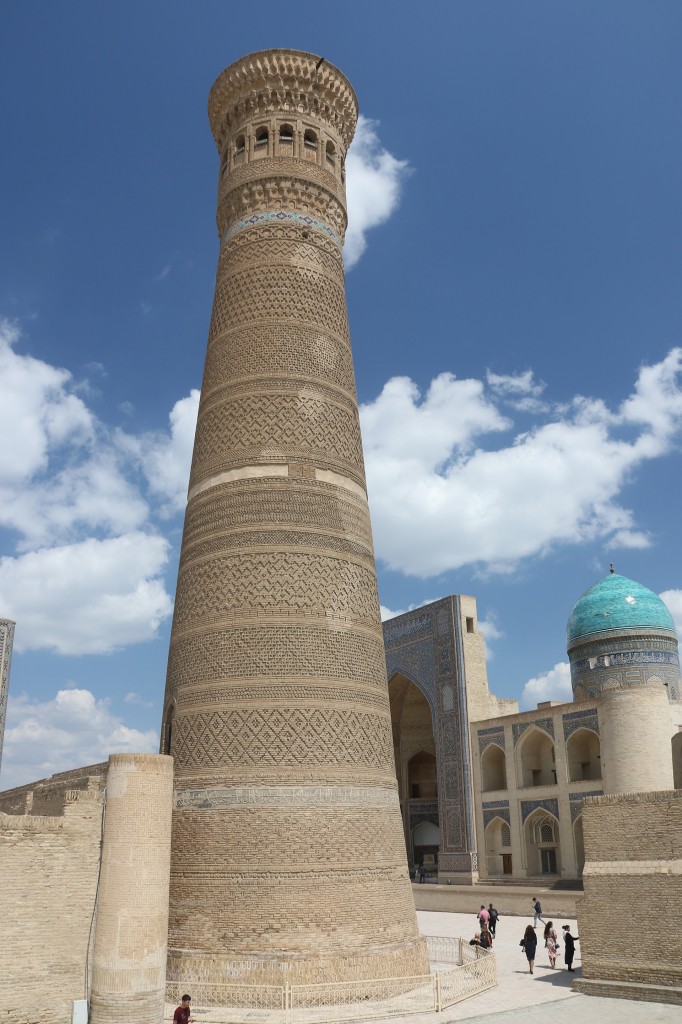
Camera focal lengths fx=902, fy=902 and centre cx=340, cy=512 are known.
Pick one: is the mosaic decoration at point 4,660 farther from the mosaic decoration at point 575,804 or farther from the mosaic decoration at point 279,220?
the mosaic decoration at point 575,804

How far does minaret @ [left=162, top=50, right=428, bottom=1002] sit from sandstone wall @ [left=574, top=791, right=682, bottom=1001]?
200 cm

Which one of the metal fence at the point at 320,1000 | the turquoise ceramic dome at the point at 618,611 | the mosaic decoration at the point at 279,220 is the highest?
the mosaic decoration at the point at 279,220

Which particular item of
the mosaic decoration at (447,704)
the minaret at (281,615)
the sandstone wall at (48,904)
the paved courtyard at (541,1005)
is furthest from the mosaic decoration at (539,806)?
the sandstone wall at (48,904)

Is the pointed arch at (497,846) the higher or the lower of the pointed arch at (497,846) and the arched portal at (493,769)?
the lower

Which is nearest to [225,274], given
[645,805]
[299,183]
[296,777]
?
[299,183]

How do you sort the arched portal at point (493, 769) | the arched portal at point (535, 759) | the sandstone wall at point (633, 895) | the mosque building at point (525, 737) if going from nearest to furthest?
the sandstone wall at point (633, 895), the mosque building at point (525, 737), the arched portal at point (535, 759), the arched portal at point (493, 769)

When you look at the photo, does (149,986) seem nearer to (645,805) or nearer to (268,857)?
Answer: (268,857)

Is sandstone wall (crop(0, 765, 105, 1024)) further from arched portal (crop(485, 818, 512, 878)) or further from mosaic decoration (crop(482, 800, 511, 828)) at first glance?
arched portal (crop(485, 818, 512, 878))

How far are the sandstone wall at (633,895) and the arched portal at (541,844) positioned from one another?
1011 cm

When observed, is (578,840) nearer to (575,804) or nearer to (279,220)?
(575,804)

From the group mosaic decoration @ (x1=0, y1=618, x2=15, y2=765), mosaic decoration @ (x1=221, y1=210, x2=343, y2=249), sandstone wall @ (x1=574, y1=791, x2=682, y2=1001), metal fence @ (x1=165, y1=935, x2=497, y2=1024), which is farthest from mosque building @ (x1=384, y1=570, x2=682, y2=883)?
mosaic decoration @ (x1=221, y1=210, x2=343, y2=249)

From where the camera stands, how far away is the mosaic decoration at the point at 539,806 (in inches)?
763

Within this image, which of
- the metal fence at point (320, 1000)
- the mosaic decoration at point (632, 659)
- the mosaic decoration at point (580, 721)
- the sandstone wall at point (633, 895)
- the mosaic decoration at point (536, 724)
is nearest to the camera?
the metal fence at point (320, 1000)

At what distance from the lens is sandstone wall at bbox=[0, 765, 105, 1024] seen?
287 inches
